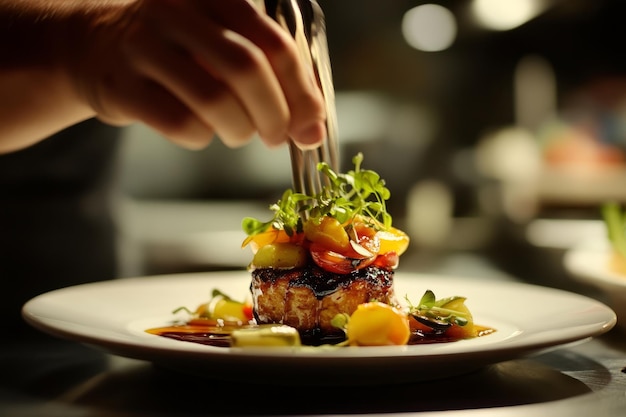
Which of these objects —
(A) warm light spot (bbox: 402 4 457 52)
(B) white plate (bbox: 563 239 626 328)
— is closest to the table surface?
(B) white plate (bbox: 563 239 626 328)

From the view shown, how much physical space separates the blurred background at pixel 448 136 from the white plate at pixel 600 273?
300cm

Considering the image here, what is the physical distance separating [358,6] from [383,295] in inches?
186

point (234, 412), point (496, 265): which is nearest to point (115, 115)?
point (234, 412)

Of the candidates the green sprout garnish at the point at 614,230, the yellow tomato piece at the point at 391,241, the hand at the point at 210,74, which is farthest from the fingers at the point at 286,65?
the green sprout garnish at the point at 614,230

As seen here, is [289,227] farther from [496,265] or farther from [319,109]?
[496,265]

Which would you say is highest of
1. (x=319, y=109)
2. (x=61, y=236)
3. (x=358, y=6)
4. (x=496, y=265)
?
(x=358, y=6)

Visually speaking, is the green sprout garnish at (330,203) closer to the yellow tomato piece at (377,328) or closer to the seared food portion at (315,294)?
the seared food portion at (315,294)

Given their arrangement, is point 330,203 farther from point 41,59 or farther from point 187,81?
point 41,59

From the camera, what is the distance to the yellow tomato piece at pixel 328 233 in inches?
54.3

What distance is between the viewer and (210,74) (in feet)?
3.73

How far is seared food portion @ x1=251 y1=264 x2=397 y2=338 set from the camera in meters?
1.43

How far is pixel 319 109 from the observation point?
114cm

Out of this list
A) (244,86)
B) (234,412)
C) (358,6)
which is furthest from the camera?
(358,6)

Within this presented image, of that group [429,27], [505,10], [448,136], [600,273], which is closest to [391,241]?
[600,273]
